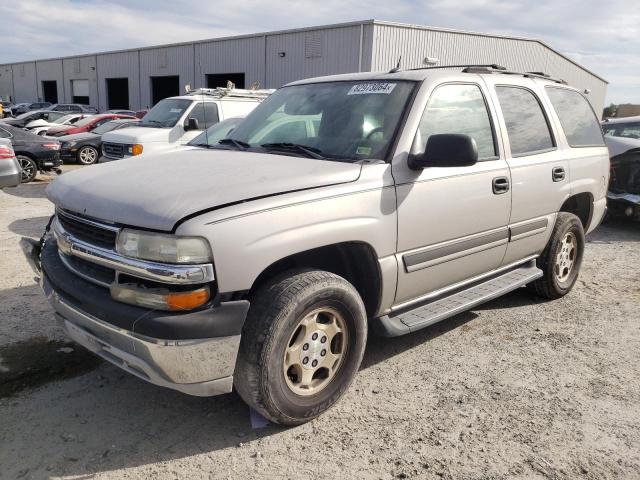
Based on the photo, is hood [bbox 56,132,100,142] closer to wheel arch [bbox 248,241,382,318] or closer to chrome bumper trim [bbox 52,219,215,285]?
chrome bumper trim [bbox 52,219,215,285]

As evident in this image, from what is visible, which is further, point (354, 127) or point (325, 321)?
point (354, 127)

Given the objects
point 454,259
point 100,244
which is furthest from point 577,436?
point 100,244

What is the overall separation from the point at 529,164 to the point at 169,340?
10.1ft

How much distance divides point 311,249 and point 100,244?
106 centimetres

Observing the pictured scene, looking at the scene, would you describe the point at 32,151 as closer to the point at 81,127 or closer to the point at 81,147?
the point at 81,147

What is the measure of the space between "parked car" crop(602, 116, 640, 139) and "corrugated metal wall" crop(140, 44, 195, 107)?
23451 mm

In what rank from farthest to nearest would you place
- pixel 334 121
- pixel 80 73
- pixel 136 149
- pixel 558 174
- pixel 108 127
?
pixel 80 73 → pixel 108 127 → pixel 136 149 → pixel 558 174 → pixel 334 121

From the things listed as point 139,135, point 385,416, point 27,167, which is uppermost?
point 139,135

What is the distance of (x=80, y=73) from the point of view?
4216cm

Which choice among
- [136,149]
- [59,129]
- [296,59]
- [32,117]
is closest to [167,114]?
[136,149]

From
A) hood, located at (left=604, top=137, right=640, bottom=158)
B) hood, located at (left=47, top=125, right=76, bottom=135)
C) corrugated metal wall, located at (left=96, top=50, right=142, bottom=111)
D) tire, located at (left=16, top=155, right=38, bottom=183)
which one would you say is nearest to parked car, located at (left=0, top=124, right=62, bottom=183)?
tire, located at (left=16, top=155, right=38, bottom=183)

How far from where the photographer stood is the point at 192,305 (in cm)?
243

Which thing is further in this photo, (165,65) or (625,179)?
(165,65)

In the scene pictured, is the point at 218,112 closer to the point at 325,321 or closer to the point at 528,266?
the point at 528,266
